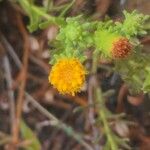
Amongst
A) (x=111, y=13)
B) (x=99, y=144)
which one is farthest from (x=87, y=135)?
(x=111, y=13)

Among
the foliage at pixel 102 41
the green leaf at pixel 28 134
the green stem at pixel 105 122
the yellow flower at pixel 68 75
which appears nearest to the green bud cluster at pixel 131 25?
the foliage at pixel 102 41

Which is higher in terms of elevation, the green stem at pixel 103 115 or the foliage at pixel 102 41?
the foliage at pixel 102 41

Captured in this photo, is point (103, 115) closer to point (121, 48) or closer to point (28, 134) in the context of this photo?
point (28, 134)

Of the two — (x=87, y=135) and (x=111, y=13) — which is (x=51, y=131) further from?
(x=111, y=13)

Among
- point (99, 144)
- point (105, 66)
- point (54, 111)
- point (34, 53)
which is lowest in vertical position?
point (99, 144)

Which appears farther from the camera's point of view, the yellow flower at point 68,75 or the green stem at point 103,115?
the green stem at point 103,115

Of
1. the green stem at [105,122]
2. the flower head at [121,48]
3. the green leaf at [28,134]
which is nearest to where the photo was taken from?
the flower head at [121,48]

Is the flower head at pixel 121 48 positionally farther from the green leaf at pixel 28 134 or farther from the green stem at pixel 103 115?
the green leaf at pixel 28 134

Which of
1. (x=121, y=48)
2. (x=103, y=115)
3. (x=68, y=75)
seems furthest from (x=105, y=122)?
(x=121, y=48)


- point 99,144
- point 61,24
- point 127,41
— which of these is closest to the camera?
point 127,41
